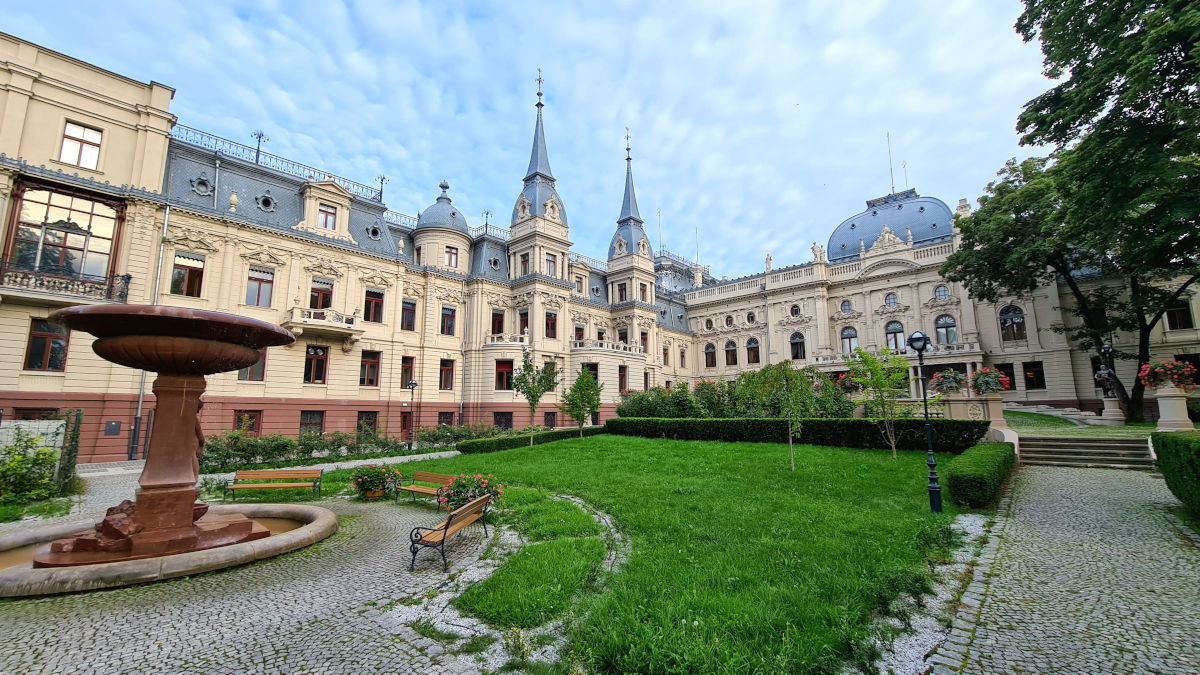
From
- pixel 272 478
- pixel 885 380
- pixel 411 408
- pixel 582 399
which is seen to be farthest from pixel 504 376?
pixel 885 380

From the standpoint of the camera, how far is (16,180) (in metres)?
18.3

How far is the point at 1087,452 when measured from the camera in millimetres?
14914

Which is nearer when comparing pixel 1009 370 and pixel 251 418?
pixel 251 418

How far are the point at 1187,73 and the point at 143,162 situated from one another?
36.0 m

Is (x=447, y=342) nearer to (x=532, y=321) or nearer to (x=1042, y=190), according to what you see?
(x=532, y=321)

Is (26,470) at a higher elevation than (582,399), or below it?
below

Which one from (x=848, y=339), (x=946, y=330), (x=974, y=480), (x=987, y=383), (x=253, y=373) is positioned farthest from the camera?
(x=848, y=339)

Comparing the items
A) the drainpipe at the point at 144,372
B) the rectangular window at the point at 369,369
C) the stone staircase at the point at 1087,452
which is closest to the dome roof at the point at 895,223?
the stone staircase at the point at 1087,452

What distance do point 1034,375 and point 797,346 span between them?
16646mm

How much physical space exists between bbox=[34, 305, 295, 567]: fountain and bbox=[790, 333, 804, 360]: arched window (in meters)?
43.5

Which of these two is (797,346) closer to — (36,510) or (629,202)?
(629,202)

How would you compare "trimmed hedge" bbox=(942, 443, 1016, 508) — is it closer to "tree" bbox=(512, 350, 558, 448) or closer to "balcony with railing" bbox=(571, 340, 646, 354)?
"tree" bbox=(512, 350, 558, 448)

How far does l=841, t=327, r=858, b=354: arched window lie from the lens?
4212 centimetres

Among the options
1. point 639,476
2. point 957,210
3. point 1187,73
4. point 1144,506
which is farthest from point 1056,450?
point 957,210
